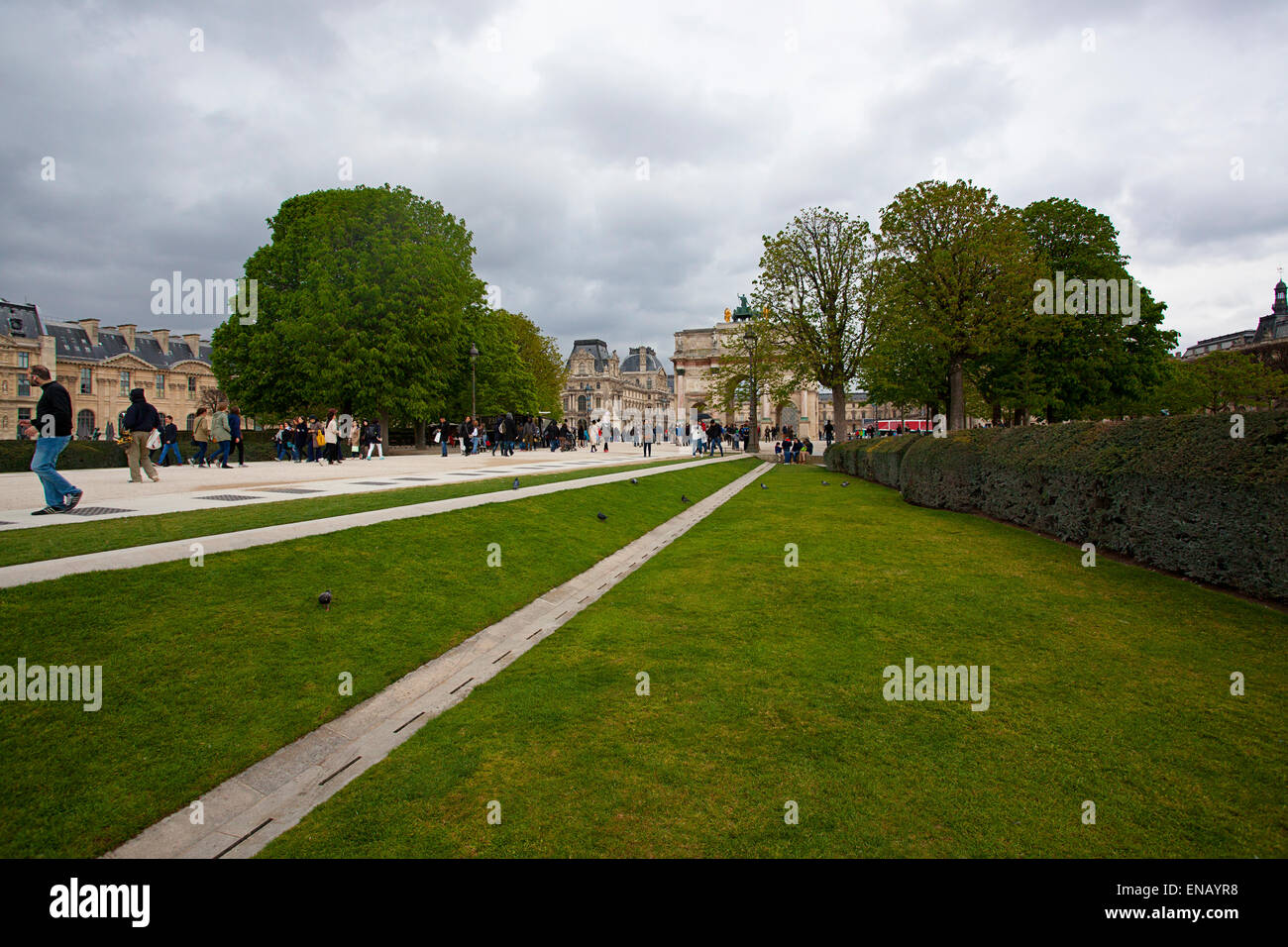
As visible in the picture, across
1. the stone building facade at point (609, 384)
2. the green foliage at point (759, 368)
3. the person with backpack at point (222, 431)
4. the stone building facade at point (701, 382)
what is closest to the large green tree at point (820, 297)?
the green foliage at point (759, 368)

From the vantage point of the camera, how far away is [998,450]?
14.7m

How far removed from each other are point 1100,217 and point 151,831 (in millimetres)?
54781

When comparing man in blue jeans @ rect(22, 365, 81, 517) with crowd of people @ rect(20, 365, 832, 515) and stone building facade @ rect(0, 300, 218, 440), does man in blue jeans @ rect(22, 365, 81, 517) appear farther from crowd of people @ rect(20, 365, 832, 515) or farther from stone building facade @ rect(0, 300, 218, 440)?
stone building facade @ rect(0, 300, 218, 440)

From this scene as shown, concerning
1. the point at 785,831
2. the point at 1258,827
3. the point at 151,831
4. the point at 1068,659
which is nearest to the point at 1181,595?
the point at 1068,659

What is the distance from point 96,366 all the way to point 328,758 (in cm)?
10913

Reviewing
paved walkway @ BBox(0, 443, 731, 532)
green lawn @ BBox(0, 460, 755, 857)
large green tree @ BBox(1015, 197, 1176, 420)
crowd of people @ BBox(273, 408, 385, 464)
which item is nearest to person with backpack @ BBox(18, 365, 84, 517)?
paved walkway @ BBox(0, 443, 731, 532)

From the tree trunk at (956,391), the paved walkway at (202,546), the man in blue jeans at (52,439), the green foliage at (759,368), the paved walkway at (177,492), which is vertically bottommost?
the paved walkway at (202,546)

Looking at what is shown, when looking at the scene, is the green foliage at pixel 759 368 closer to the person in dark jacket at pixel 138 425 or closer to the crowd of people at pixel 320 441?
the crowd of people at pixel 320 441

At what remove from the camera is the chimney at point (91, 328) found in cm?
8812

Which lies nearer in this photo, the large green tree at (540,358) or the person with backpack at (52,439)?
the person with backpack at (52,439)

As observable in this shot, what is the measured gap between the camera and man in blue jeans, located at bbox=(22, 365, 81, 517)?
10211 millimetres

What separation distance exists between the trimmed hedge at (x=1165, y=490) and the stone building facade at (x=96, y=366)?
86.7 metres

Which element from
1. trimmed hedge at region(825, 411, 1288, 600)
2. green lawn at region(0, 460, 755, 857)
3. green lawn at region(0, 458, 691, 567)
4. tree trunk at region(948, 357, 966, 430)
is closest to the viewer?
green lawn at region(0, 460, 755, 857)

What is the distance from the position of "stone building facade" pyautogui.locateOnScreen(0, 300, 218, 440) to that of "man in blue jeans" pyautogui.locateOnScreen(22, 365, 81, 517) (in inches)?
3056
